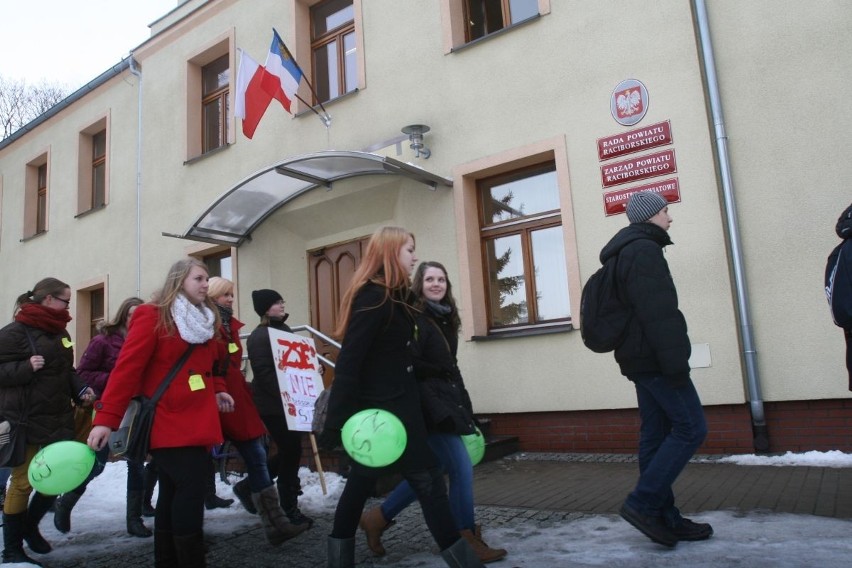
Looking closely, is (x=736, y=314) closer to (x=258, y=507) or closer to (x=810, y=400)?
A: (x=810, y=400)

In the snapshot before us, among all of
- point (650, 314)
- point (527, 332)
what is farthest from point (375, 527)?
point (527, 332)

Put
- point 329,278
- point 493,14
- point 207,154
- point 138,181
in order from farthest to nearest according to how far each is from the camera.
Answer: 1. point 138,181
2. point 207,154
3. point 329,278
4. point 493,14

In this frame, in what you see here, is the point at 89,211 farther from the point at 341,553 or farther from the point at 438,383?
the point at 341,553

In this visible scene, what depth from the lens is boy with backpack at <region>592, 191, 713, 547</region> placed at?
3465 mm

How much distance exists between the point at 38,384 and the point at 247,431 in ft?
4.39

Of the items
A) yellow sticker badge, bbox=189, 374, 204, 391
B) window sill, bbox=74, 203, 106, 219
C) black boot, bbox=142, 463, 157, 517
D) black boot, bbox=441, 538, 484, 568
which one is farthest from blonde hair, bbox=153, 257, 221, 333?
window sill, bbox=74, 203, 106, 219

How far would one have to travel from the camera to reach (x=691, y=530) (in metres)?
3.65

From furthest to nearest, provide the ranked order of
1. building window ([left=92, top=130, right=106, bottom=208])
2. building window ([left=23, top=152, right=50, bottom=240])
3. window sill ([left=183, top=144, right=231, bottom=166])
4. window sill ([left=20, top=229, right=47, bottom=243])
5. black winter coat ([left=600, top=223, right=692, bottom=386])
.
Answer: building window ([left=23, top=152, right=50, bottom=240]) → window sill ([left=20, top=229, right=47, bottom=243]) → building window ([left=92, top=130, right=106, bottom=208]) → window sill ([left=183, top=144, right=231, bottom=166]) → black winter coat ([left=600, top=223, right=692, bottom=386])

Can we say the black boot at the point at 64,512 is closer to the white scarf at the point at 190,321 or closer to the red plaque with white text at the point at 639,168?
the white scarf at the point at 190,321

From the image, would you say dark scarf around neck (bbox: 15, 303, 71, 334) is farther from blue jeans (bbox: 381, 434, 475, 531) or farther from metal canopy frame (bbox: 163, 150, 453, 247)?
metal canopy frame (bbox: 163, 150, 453, 247)

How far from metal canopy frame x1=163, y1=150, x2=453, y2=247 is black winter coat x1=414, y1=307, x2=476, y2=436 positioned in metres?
4.12

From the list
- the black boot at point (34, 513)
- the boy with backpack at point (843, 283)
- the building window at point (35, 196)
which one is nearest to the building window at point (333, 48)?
the black boot at point (34, 513)

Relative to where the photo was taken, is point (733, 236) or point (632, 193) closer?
point (733, 236)

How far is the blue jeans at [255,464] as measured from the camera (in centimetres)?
441
